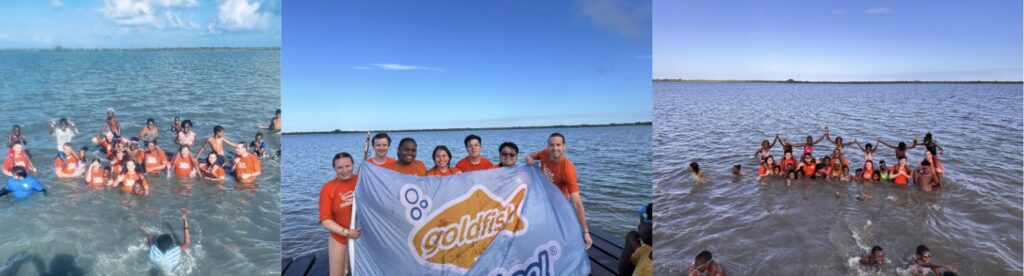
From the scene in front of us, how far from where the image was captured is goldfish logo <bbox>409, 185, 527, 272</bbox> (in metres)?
2.40

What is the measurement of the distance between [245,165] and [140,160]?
0.48m

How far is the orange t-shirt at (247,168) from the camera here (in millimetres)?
2611

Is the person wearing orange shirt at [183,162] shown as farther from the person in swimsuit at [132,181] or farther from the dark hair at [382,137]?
the dark hair at [382,137]

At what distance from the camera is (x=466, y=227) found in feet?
8.11

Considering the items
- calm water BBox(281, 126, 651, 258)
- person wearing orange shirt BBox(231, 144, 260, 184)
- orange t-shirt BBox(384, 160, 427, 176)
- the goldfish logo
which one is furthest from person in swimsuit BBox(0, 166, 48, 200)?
the goldfish logo

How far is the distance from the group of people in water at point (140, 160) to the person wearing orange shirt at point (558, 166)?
1396mm

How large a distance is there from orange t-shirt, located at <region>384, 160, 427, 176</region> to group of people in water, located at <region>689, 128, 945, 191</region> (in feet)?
19.0

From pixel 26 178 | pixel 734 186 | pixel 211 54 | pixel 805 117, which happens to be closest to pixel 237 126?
pixel 211 54

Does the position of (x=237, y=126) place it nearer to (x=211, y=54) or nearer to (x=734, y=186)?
(x=211, y=54)

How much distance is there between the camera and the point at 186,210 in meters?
2.57

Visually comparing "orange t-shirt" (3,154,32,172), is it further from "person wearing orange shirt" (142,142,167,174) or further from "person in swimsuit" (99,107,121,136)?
"person wearing orange shirt" (142,142,167,174)

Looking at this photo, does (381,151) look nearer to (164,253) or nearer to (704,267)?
(164,253)

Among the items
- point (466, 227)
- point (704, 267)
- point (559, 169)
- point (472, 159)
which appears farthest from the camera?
point (704, 267)

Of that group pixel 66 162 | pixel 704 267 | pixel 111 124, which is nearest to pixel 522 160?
pixel 111 124
